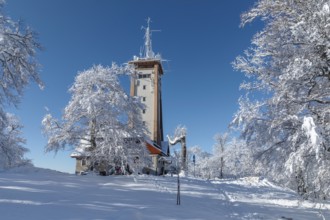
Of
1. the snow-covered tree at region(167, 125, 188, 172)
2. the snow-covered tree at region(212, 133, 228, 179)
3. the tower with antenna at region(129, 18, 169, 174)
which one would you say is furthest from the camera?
the snow-covered tree at region(212, 133, 228, 179)

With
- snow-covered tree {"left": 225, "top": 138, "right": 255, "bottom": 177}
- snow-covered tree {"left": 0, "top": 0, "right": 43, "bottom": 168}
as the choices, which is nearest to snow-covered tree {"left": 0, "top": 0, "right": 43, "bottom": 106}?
snow-covered tree {"left": 0, "top": 0, "right": 43, "bottom": 168}

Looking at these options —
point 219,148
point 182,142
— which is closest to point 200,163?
point 219,148

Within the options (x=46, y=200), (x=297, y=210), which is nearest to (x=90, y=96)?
(x=46, y=200)

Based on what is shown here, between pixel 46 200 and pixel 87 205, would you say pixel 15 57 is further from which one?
pixel 87 205

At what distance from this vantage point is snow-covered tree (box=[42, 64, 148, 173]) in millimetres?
18734

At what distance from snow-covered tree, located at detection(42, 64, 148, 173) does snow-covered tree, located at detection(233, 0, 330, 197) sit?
32.8ft

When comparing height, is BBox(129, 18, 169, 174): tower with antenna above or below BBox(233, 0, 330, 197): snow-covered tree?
above

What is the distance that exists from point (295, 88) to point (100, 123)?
13913 millimetres

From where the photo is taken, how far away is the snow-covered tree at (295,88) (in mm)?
7273

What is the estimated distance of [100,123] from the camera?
19.2 meters

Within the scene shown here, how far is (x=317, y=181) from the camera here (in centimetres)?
833

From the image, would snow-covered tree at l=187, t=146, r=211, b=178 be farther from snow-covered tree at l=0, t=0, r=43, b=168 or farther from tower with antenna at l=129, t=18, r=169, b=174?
snow-covered tree at l=0, t=0, r=43, b=168

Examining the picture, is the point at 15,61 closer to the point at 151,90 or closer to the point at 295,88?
the point at 295,88

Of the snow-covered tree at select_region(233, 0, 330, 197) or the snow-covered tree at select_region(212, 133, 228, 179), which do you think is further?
the snow-covered tree at select_region(212, 133, 228, 179)
